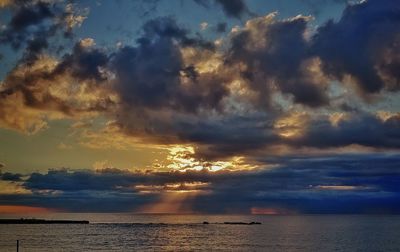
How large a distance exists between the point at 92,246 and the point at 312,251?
5336cm

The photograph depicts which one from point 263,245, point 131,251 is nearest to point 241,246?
point 263,245

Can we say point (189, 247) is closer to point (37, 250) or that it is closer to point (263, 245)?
point (263, 245)

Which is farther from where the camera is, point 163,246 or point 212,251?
point 163,246

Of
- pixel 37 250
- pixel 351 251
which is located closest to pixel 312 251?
pixel 351 251

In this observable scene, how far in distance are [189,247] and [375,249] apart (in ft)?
152

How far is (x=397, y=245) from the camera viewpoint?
458ft

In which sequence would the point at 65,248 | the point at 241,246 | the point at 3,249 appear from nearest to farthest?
the point at 3,249
the point at 65,248
the point at 241,246

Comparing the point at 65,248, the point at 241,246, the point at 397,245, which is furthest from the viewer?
the point at 397,245

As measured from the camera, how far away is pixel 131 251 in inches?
4525

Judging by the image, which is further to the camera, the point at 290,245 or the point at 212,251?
the point at 290,245

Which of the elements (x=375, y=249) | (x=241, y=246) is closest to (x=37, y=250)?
(x=241, y=246)

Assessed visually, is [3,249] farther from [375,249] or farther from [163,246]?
[375,249]

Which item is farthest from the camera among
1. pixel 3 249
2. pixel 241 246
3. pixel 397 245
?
pixel 397 245

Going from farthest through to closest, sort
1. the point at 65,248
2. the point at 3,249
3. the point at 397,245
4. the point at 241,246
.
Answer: the point at 397,245
the point at 241,246
the point at 65,248
the point at 3,249
